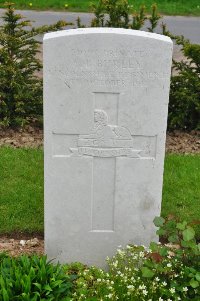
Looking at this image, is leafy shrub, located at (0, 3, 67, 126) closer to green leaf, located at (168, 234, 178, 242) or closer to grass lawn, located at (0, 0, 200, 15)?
green leaf, located at (168, 234, 178, 242)

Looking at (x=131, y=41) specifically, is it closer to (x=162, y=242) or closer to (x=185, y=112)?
(x=162, y=242)

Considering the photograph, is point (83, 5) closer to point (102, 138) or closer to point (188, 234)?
point (102, 138)

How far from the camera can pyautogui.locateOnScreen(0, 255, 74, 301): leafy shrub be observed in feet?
11.8

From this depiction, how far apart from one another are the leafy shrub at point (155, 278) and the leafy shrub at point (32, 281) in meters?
0.17

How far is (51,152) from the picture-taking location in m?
4.07

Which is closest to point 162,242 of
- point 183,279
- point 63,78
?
point 183,279

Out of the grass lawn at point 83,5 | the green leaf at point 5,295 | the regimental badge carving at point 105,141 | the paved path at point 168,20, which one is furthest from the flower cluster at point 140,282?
the grass lawn at point 83,5

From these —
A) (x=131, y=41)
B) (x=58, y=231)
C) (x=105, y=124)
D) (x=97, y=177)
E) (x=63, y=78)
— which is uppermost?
(x=131, y=41)

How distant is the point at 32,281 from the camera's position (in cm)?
372

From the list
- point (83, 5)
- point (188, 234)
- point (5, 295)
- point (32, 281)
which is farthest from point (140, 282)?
point (83, 5)

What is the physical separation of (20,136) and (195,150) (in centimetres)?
219

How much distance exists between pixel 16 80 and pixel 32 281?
3.75 m

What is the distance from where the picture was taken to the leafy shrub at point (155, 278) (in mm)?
3848

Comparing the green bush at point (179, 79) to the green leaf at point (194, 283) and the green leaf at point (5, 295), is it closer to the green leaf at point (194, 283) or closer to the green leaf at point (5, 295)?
the green leaf at point (194, 283)
